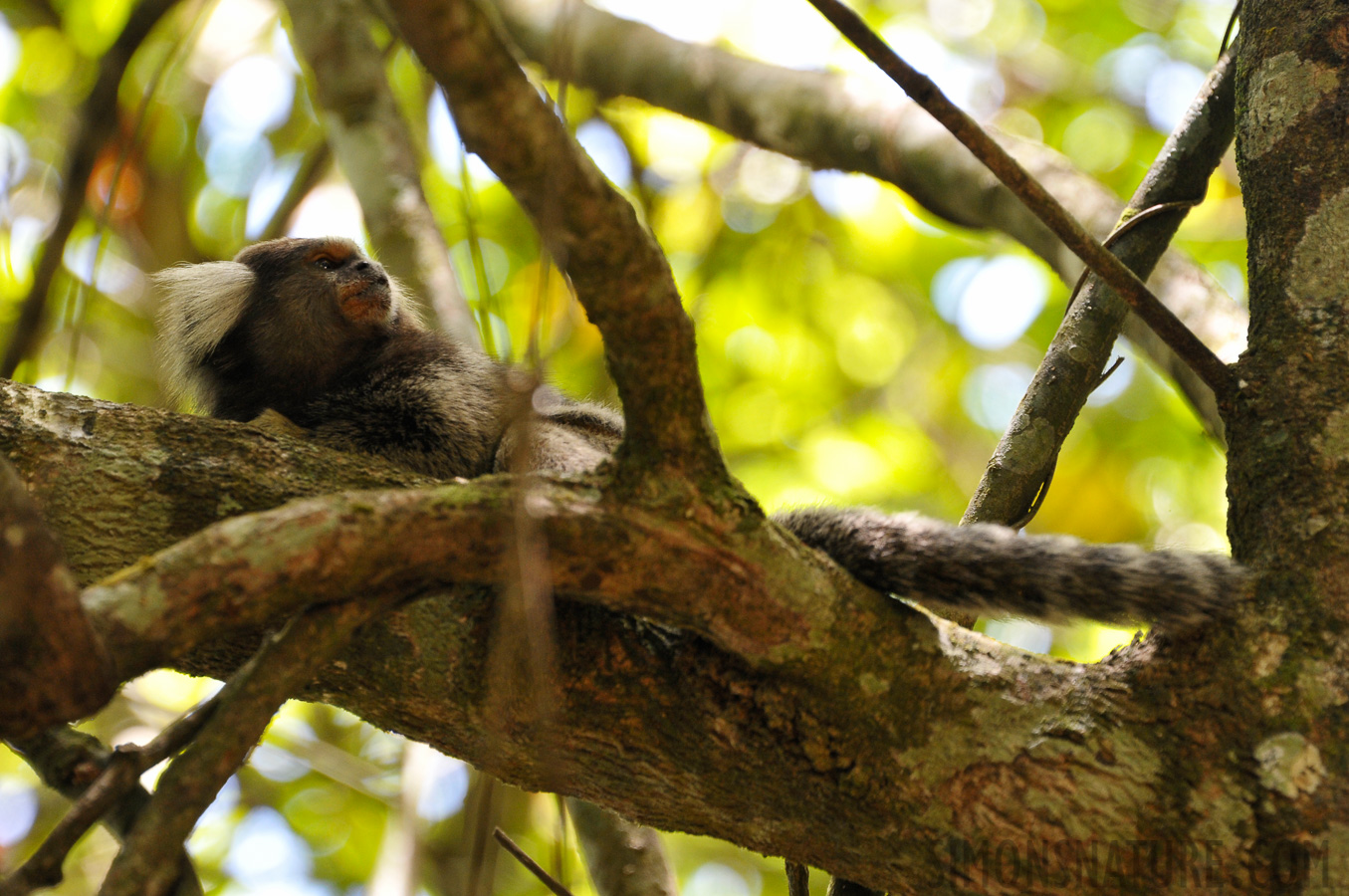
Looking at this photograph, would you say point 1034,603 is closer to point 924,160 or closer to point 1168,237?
point 1168,237

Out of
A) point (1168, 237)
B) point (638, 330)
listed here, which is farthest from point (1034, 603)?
point (1168, 237)

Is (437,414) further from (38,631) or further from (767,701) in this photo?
(38,631)

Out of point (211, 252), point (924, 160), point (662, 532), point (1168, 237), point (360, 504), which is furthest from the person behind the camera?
point (211, 252)

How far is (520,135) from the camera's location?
1.37 m

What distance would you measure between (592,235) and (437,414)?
85.6 inches

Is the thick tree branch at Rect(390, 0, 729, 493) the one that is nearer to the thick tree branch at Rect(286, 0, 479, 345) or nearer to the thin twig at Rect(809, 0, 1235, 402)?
the thin twig at Rect(809, 0, 1235, 402)

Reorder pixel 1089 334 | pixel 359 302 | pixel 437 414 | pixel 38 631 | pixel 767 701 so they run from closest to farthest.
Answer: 1. pixel 38 631
2. pixel 767 701
3. pixel 1089 334
4. pixel 437 414
5. pixel 359 302

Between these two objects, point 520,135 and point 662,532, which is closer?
point 520,135

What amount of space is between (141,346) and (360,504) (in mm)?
5675

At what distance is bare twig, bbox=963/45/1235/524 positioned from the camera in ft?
9.50

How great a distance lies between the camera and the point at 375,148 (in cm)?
449

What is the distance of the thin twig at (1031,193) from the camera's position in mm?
1947

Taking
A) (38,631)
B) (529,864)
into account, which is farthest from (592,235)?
(529,864)

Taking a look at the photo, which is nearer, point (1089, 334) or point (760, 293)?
point (1089, 334)
